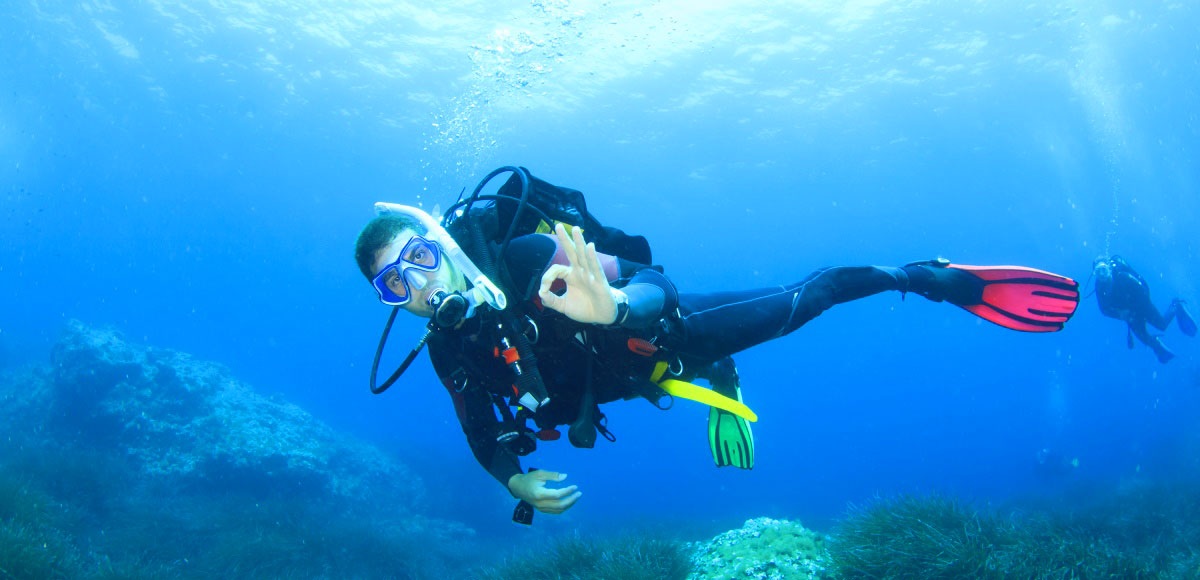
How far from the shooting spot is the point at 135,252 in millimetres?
113000

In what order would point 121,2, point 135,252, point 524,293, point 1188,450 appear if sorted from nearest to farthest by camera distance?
point 524,293
point 1188,450
point 121,2
point 135,252

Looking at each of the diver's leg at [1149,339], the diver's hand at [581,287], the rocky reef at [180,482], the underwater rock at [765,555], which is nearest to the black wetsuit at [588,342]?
the diver's hand at [581,287]

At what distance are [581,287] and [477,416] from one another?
1621 mm

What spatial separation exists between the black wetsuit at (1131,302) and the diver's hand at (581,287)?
15440 millimetres

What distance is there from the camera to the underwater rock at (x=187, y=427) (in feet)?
46.3

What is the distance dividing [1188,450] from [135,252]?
150m

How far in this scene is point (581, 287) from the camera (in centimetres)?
238

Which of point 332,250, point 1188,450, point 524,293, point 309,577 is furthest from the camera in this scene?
point 332,250

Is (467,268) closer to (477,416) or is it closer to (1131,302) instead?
(477,416)

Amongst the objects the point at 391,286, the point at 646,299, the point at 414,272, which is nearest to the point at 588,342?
the point at 646,299

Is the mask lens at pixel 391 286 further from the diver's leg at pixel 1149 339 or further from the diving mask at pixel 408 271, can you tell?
the diver's leg at pixel 1149 339

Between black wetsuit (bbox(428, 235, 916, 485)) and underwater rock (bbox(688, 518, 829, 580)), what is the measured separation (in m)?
2.76

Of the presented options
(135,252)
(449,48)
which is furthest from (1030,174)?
(135,252)

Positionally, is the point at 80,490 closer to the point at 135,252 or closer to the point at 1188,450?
the point at 1188,450
